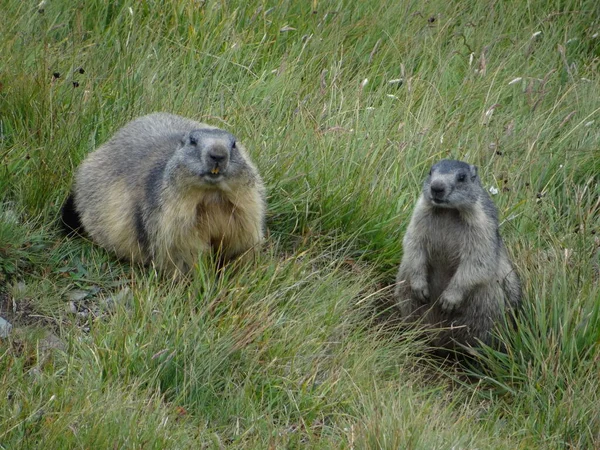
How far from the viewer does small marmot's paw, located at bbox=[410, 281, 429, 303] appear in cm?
612

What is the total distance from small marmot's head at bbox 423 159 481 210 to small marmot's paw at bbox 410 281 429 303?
50cm

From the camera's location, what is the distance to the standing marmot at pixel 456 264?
5941 millimetres

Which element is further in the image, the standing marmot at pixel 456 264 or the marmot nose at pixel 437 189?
the standing marmot at pixel 456 264

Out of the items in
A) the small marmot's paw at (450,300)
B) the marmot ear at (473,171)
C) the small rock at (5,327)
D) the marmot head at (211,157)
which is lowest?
the small rock at (5,327)

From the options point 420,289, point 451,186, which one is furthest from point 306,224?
point 451,186

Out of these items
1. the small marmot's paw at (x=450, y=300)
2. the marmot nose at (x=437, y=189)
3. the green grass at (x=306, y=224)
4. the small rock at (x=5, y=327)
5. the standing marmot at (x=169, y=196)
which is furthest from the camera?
the small marmot's paw at (x=450, y=300)

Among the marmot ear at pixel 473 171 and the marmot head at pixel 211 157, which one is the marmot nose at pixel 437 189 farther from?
the marmot head at pixel 211 157

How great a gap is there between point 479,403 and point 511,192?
6.10ft

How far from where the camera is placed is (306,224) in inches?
257

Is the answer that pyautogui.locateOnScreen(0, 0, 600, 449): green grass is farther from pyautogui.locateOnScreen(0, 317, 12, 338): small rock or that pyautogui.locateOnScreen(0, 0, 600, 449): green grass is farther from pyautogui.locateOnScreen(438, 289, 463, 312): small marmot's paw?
pyautogui.locateOnScreen(438, 289, 463, 312): small marmot's paw

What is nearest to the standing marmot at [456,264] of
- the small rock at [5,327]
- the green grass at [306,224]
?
the green grass at [306,224]

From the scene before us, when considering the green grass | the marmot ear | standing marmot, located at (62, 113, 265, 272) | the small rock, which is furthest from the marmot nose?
the small rock

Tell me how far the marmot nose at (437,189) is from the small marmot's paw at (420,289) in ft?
1.96

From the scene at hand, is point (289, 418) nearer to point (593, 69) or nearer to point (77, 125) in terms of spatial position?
point (77, 125)
